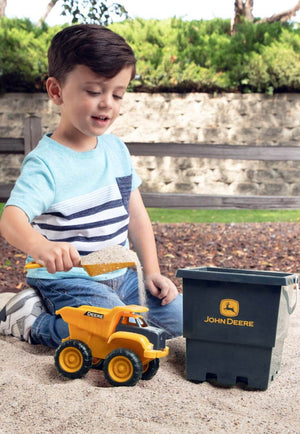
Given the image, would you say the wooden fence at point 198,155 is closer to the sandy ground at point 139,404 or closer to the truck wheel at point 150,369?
the sandy ground at point 139,404

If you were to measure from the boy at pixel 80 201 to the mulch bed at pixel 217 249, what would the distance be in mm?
2060

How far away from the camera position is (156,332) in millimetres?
1971

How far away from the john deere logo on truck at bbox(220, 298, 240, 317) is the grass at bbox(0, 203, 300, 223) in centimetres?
638

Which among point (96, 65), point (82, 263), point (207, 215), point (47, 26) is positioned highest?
point (47, 26)

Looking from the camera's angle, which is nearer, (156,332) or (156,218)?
(156,332)

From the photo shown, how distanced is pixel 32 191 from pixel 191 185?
8309mm

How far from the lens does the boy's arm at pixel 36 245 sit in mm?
1845

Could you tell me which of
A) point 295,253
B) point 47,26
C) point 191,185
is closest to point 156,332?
point 295,253

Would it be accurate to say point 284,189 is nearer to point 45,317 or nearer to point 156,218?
point 156,218

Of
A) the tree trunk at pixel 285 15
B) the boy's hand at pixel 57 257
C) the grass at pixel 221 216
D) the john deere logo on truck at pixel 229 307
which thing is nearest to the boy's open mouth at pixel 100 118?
the boy's hand at pixel 57 257

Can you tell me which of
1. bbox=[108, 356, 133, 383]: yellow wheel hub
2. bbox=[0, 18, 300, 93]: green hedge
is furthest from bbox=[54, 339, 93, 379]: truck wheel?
bbox=[0, 18, 300, 93]: green hedge

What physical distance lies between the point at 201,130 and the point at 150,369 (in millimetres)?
8938

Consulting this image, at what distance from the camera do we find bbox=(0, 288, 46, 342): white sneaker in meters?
2.49

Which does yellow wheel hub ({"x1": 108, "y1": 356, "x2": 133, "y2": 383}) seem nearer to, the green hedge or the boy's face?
the boy's face
